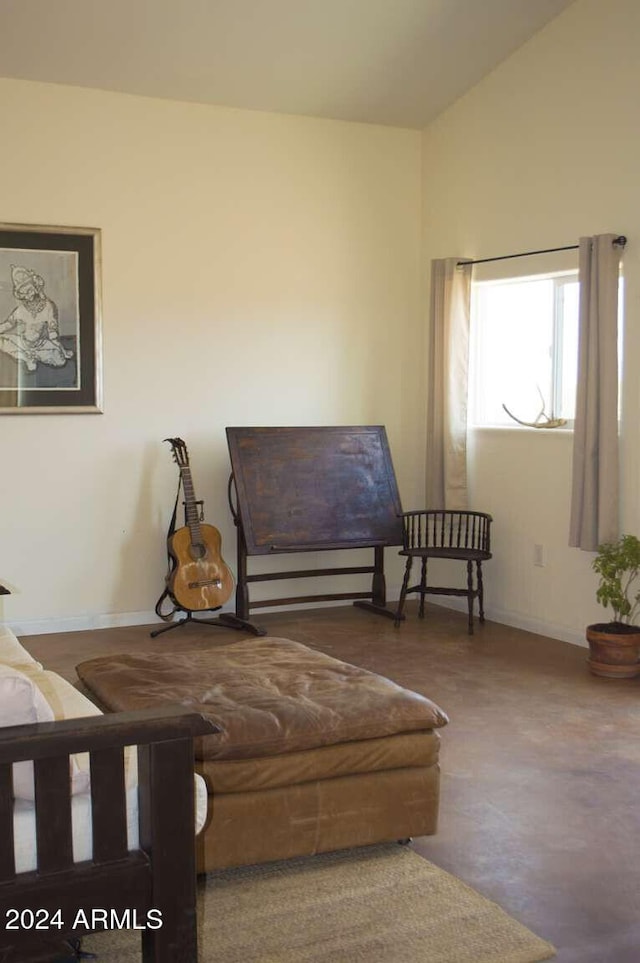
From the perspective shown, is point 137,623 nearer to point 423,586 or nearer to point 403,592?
point 403,592

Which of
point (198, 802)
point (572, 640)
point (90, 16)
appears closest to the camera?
point (198, 802)

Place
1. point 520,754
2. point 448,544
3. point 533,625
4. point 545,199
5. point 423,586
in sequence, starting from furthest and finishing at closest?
point 448,544 → point 423,586 → point 533,625 → point 545,199 → point 520,754

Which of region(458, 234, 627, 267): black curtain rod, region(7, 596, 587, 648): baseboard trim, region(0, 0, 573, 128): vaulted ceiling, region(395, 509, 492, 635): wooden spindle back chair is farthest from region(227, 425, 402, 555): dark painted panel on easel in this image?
region(0, 0, 573, 128): vaulted ceiling

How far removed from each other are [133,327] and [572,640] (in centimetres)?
297

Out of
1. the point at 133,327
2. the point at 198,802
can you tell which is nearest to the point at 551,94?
the point at 133,327

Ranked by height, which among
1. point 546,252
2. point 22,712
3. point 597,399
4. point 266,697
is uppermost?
point 546,252

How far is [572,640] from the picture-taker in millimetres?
5633

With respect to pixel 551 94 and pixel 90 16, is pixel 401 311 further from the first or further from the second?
pixel 90 16

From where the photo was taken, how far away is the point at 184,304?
6129mm

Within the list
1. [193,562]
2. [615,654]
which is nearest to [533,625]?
[615,654]

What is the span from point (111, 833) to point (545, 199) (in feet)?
15.2

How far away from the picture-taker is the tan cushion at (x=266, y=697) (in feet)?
9.19

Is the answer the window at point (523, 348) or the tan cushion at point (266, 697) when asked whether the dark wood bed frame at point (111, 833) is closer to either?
the tan cushion at point (266, 697)

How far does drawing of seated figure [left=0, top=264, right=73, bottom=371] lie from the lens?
5.71 metres
